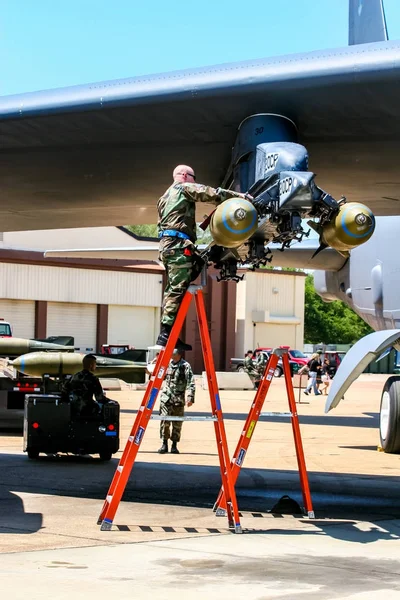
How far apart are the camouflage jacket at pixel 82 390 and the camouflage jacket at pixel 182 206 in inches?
260

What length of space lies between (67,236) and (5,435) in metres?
37.3

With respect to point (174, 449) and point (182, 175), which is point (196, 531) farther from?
point (174, 449)

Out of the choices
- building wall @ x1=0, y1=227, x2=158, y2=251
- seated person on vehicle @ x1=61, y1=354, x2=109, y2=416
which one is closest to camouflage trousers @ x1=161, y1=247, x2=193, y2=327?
seated person on vehicle @ x1=61, y1=354, x2=109, y2=416

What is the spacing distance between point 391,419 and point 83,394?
5710mm

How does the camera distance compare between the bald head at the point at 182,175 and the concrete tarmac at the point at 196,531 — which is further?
the bald head at the point at 182,175

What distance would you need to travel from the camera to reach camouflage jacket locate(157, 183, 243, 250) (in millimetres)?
8219

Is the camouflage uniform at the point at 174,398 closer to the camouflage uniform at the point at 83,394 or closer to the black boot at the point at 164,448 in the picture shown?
the black boot at the point at 164,448

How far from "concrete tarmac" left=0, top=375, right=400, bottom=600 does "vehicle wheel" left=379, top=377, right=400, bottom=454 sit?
12.3 inches

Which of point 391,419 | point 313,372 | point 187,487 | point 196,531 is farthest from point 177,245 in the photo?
point 313,372

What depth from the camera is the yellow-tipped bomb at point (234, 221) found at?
298 inches

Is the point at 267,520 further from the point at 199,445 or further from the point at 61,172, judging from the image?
the point at 199,445

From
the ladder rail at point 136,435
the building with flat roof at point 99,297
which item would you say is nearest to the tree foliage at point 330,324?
the building with flat roof at point 99,297

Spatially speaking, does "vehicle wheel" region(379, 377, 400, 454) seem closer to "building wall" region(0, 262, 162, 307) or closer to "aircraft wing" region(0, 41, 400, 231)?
"aircraft wing" region(0, 41, 400, 231)

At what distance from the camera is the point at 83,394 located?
1455 cm
